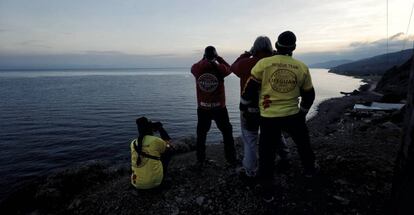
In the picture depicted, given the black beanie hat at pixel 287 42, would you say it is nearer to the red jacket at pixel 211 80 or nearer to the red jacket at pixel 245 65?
the red jacket at pixel 245 65

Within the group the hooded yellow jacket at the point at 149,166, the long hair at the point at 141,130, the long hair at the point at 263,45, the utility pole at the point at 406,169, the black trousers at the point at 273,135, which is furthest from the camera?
the hooded yellow jacket at the point at 149,166

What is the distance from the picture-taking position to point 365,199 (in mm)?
5137

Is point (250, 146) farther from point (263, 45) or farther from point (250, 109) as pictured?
point (263, 45)

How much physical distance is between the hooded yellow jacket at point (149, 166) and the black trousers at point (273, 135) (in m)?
2.37

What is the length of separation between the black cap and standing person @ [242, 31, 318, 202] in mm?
1808

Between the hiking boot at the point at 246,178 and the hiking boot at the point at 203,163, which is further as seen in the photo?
the hiking boot at the point at 203,163

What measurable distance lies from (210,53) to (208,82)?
677mm

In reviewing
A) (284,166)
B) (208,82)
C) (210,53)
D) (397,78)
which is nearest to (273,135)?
(284,166)

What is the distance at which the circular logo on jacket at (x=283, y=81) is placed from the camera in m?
4.64

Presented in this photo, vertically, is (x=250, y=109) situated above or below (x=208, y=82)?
below

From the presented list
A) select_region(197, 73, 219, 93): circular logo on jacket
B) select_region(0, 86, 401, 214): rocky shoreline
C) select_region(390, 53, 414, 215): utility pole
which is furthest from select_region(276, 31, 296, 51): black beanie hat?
select_region(0, 86, 401, 214): rocky shoreline

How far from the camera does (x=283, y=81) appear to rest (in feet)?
15.3

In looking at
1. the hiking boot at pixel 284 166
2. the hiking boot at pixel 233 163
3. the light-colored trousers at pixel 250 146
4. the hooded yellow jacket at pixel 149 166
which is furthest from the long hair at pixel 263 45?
the hiking boot at pixel 233 163

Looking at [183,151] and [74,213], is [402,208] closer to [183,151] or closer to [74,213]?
[74,213]
